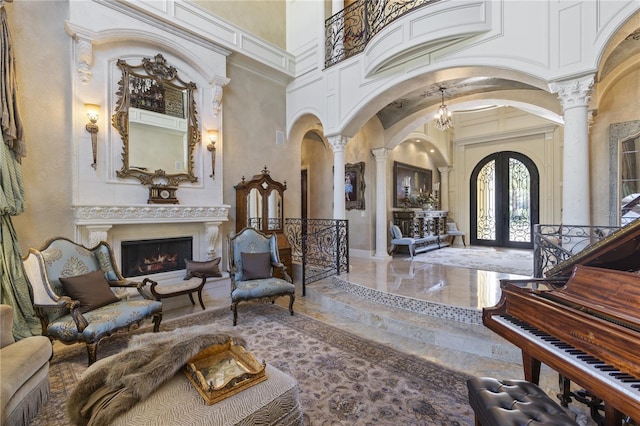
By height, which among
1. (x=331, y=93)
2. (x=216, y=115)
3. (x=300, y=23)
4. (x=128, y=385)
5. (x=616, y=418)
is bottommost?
(x=616, y=418)

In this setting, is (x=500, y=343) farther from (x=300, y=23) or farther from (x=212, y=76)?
(x=300, y=23)

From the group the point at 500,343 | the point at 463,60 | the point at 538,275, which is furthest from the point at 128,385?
the point at 463,60

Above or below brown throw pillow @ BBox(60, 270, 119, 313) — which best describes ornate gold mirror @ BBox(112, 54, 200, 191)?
above

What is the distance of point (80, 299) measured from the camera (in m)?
2.88

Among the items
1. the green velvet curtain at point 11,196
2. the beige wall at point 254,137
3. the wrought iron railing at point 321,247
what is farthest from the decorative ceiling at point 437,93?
the green velvet curtain at point 11,196

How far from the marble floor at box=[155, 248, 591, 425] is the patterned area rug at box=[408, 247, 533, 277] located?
51 centimetres

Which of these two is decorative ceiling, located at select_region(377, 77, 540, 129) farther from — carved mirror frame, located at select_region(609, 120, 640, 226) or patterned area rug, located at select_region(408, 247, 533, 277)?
patterned area rug, located at select_region(408, 247, 533, 277)

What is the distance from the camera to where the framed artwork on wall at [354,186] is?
7.46 meters

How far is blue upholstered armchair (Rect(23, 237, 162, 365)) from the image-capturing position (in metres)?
2.59

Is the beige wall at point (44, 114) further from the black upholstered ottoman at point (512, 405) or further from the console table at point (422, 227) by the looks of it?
the console table at point (422, 227)

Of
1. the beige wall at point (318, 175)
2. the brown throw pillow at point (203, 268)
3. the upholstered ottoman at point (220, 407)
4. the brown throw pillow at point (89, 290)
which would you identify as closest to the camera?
the upholstered ottoman at point (220, 407)

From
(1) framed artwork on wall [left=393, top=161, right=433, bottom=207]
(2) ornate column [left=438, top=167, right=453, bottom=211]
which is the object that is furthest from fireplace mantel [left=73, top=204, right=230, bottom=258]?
(2) ornate column [left=438, top=167, right=453, bottom=211]

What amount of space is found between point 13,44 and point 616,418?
6.44 m

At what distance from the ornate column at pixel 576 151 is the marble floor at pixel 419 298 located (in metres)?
1.35
